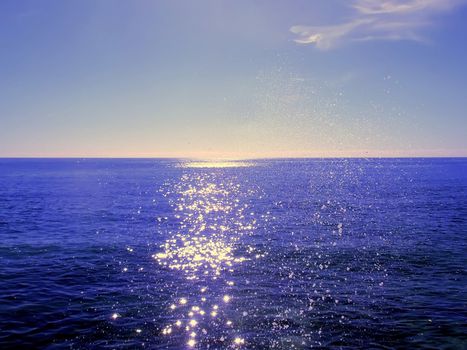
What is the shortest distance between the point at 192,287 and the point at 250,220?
30756mm

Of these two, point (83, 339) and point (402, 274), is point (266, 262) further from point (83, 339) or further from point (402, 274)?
point (83, 339)

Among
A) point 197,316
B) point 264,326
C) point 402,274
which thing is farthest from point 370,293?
point 197,316

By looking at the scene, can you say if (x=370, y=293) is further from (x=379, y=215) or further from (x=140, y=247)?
(x=379, y=215)

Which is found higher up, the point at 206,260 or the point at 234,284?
the point at 234,284

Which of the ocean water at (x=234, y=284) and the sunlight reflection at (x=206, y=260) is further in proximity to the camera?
the sunlight reflection at (x=206, y=260)

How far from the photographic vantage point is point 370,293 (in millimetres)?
23734

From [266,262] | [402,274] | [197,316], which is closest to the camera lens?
[197,316]

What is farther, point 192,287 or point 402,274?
point 402,274

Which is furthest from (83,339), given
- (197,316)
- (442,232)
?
(442,232)

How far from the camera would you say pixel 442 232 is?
42.6 m

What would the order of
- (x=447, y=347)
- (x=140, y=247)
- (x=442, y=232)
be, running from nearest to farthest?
1. (x=447, y=347)
2. (x=140, y=247)
3. (x=442, y=232)

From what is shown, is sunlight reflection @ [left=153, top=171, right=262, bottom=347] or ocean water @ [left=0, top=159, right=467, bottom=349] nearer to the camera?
ocean water @ [left=0, top=159, right=467, bottom=349]

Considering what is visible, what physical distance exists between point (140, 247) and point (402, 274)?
22401mm

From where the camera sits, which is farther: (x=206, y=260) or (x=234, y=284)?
(x=206, y=260)
